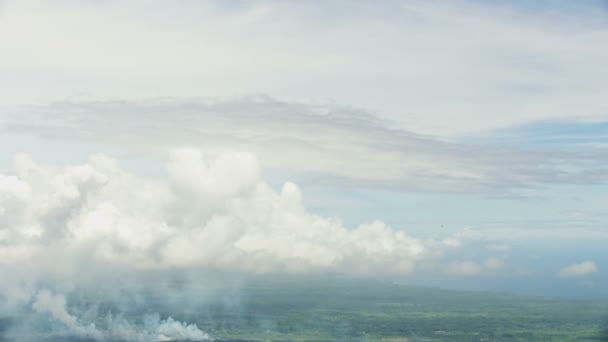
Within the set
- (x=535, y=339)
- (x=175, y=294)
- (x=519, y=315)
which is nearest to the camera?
(x=535, y=339)

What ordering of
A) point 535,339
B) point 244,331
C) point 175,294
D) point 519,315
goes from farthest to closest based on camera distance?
point 175,294 → point 519,315 → point 244,331 → point 535,339

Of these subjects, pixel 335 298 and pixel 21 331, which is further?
pixel 335 298

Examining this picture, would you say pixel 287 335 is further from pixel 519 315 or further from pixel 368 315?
pixel 519 315

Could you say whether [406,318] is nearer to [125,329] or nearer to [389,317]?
[389,317]

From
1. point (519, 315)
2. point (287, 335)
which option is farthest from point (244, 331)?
point (519, 315)

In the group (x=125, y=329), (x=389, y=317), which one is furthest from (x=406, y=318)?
(x=125, y=329)

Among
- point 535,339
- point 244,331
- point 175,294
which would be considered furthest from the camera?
point 175,294

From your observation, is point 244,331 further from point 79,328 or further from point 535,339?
point 535,339

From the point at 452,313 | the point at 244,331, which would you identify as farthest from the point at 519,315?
the point at 244,331

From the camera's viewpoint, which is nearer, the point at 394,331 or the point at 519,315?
the point at 394,331
